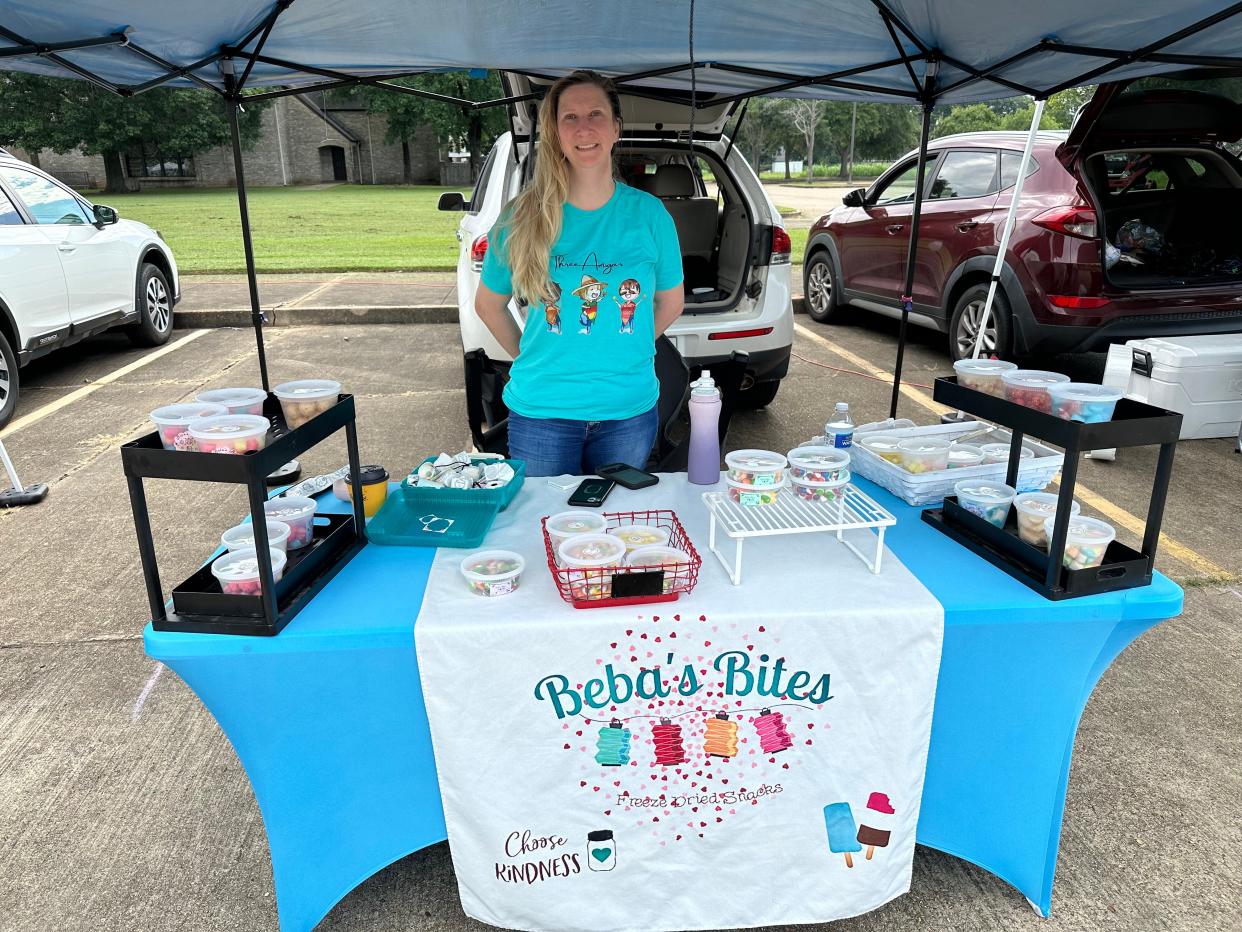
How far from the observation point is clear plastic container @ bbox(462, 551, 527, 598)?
1.69m

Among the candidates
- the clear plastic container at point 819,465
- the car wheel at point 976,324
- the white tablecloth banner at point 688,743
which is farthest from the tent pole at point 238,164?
the car wheel at point 976,324

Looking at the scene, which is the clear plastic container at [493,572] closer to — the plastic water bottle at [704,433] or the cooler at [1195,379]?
the plastic water bottle at [704,433]

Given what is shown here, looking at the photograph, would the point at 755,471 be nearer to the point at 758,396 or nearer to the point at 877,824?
the point at 877,824

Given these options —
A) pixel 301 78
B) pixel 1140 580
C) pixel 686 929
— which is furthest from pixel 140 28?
pixel 1140 580

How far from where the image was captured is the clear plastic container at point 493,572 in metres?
1.69

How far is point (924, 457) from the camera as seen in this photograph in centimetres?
218

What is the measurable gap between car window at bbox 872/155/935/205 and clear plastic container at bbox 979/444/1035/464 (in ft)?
17.8

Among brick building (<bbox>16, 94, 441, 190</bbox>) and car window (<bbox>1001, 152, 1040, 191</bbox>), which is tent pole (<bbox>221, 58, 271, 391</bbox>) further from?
brick building (<bbox>16, 94, 441, 190</bbox>)

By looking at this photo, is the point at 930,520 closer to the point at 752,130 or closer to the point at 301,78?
the point at 301,78

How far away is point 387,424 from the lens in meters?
5.46

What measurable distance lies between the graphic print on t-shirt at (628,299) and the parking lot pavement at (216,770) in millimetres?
1500

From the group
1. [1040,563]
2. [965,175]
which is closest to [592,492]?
[1040,563]

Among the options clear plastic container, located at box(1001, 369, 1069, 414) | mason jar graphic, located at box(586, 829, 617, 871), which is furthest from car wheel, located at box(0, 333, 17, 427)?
clear plastic container, located at box(1001, 369, 1069, 414)

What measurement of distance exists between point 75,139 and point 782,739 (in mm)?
44952
